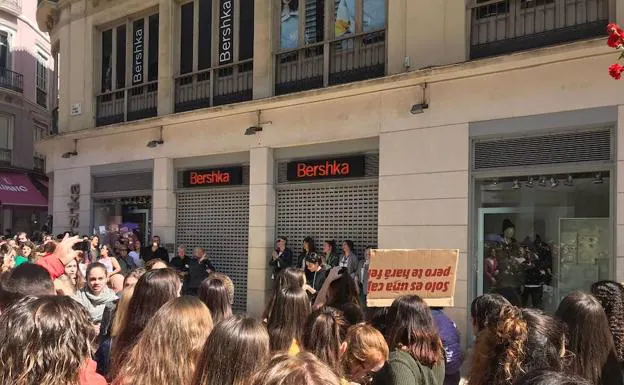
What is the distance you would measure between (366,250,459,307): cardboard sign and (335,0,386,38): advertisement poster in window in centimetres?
706

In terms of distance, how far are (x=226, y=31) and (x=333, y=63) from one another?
3.49 m

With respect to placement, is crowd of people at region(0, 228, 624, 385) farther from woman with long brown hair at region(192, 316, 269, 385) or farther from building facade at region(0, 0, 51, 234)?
building facade at region(0, 0, 51, 234)

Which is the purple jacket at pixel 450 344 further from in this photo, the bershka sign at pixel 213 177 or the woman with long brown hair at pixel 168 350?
the bershka sign at pixel 213 177

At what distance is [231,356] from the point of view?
2527 millimetres

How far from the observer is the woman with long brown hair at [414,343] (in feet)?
11.6

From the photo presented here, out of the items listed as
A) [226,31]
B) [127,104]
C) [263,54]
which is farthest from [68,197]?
[263,54]

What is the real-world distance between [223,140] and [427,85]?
548 centimetres

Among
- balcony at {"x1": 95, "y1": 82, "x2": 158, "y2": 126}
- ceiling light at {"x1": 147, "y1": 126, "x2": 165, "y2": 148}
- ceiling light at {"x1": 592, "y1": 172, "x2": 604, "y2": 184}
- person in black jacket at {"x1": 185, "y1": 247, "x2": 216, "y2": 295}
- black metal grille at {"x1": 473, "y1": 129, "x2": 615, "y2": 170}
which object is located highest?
balcony at {"x1": 95, "y1": 82, "x2": 158, "y2": 126}

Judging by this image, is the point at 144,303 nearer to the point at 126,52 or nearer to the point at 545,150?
the point at 545,150

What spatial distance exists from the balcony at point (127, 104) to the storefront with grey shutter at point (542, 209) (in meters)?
9.51

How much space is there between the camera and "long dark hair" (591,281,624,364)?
159 inches

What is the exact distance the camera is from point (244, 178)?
1384 centimetres

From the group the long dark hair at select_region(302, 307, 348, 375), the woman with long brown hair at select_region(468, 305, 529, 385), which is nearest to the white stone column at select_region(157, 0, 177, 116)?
the long dark hair at select_region(302, 307, 348, 375)

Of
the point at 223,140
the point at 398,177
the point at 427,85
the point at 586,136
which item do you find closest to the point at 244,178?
Answer: the point at 223,140
